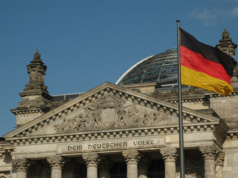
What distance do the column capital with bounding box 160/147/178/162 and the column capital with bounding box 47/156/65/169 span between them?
10.3 meters

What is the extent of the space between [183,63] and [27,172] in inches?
1137

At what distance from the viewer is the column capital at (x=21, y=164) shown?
63344 millimetres

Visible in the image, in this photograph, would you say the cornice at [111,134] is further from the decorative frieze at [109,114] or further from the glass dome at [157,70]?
the glass dome at [157,70]

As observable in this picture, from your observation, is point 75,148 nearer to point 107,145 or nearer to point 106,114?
point 107,145

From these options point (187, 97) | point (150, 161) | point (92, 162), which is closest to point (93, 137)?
point (92, 162)

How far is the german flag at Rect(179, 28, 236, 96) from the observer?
40.9m

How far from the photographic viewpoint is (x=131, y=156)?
60.3 metres

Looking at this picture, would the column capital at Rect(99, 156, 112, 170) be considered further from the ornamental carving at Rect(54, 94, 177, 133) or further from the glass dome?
the glass dome

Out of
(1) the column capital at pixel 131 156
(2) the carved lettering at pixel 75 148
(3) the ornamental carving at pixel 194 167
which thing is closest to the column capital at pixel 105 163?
(2) the carved lettering at pixel 75 148

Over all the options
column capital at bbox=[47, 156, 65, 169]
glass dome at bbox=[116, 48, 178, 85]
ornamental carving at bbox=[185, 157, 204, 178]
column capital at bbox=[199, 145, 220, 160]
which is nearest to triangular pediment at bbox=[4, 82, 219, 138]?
column capital at bbox=[47, 156, 65, 169]

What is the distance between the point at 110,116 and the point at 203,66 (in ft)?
71.0

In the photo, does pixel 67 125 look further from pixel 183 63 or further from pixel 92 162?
pixel 183 63

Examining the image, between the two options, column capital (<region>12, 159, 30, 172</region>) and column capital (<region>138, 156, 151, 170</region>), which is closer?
column capital (<region>138, 156, 151, 170</region>)

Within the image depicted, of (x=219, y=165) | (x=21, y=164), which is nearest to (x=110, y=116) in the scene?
(x=21, y=164)
